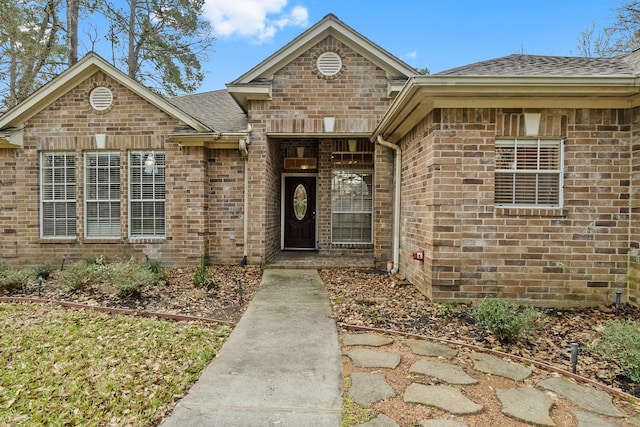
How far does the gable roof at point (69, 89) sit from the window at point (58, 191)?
0.82m

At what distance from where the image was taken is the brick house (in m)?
5.05

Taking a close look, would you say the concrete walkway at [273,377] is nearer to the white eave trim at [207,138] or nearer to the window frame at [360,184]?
the white eave trim at [207,138]

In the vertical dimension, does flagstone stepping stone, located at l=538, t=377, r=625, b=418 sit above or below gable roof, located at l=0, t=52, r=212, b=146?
below

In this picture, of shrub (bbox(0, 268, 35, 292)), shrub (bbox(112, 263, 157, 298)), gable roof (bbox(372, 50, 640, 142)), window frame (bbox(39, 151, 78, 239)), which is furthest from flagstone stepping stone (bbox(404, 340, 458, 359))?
window frame (bbox(39, 151, 78, 239))

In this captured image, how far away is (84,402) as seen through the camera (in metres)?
2.66

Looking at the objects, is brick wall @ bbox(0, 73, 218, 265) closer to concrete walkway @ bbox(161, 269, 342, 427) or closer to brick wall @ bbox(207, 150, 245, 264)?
brick wall @ bbox(207, 150, 245, 264)

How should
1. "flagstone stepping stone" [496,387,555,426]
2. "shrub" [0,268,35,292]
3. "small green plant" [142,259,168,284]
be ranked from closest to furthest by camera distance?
1. "flagstone stepping stone" [496,387,555,426]
2. "shrub" [0,268,35,292]
3. "small green plant" [142,259,168,284]

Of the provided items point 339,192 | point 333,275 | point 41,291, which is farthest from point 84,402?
point 339,192

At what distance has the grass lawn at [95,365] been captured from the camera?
255cm

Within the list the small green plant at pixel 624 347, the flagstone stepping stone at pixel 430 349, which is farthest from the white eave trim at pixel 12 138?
the small green plant at pixel 624 347

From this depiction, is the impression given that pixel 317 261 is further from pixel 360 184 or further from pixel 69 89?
pixel 69 89

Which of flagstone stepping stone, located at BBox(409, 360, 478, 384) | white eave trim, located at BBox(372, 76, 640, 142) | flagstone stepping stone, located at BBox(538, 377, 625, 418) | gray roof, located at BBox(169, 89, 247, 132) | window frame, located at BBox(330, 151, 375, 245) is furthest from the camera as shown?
window frame, located at BBox(330, 151, 375, 245)

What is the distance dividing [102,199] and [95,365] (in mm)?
5782

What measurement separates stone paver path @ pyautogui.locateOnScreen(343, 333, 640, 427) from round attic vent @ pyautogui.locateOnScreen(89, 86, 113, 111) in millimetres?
7524
